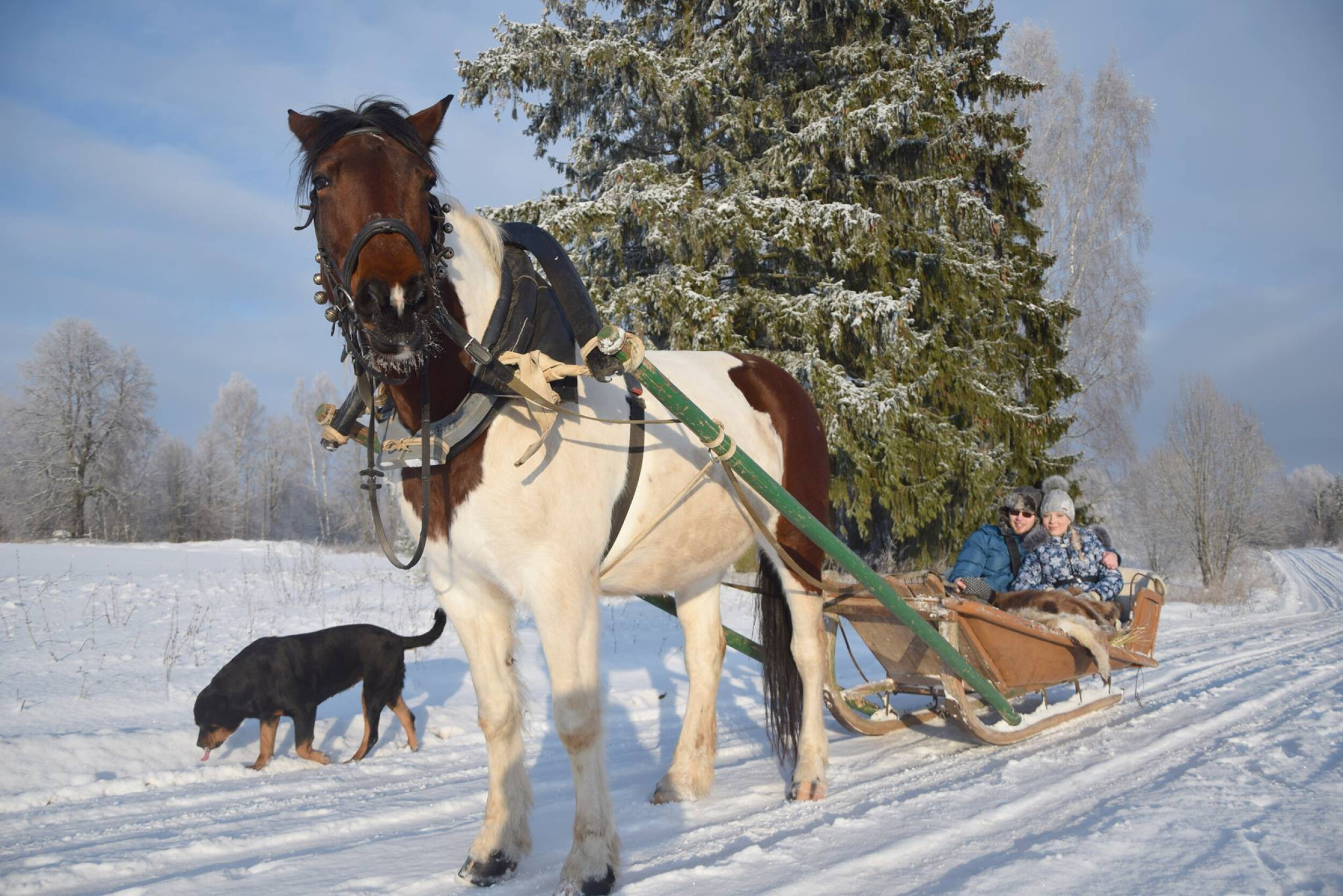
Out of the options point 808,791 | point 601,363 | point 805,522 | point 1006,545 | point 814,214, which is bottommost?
point 808,791

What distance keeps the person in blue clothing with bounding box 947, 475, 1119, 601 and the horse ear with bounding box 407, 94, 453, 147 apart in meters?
4.59

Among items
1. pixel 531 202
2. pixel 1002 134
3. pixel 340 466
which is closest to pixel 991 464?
pixel 1002 134

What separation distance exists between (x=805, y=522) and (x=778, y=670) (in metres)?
1.29

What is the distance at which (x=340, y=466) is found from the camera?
5262cm

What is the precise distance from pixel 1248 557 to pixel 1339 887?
34.2 m

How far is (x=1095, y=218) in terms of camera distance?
22.2 m

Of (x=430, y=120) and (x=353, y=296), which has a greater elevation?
(x=430, y=120)

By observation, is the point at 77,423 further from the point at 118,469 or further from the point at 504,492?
the point at 504,492

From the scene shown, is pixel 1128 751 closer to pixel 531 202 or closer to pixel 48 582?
pixel 531 202

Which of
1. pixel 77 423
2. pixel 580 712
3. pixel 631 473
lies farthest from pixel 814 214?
pixel 77 423

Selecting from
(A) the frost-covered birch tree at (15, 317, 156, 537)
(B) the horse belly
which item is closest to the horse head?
(B) the horse belly

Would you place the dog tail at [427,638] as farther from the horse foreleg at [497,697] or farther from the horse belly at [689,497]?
the horse foreleg at [497,697]

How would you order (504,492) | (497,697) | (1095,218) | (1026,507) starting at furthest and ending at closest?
(1095,218)
(1026,507)
(497,697)
(504,492)

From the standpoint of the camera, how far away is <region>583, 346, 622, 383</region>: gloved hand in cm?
276
